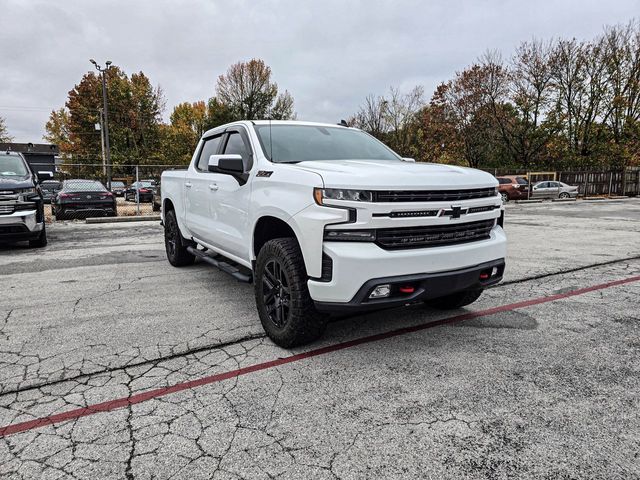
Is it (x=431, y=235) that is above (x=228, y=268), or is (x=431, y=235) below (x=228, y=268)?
above

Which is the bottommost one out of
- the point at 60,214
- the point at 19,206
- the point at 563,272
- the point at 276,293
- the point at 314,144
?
the point at 563,272

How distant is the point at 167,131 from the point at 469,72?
2879 cm

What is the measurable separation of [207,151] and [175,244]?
1.75m

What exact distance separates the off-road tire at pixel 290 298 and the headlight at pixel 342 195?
19.6 inches

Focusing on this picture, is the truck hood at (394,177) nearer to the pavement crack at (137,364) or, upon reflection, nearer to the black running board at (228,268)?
the black running board at (228,268)

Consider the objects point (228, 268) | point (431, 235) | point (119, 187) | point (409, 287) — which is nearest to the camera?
point (409, 287)

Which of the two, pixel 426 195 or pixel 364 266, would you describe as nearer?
pixel 364 266

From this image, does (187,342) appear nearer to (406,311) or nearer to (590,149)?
(406,311)

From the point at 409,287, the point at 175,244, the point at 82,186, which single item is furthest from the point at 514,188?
the point at 409,287

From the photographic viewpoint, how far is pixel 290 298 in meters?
3.21

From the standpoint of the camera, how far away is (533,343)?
3518 mm

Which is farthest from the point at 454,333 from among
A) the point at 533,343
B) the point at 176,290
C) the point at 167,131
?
the point at 167,131

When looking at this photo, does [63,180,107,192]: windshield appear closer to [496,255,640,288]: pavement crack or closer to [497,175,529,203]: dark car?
[496,255,640,288]: pavement crack

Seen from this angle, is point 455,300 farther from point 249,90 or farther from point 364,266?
point 249,90
